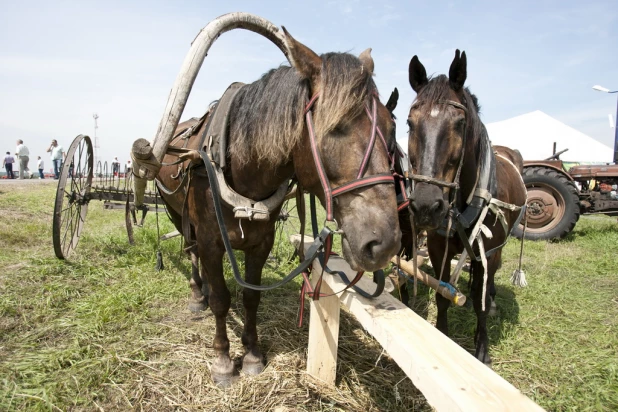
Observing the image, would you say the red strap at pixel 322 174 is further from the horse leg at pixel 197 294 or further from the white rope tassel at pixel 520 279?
the white rope tassel at pixel 520 279

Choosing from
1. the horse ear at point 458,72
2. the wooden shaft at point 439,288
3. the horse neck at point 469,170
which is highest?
the horse ear at point 458,72

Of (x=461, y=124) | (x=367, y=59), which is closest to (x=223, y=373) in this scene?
(x=367, y=59)

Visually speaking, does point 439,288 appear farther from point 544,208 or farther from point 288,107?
point 544,208

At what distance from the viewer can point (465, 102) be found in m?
2.50

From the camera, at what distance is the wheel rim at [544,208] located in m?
7.12

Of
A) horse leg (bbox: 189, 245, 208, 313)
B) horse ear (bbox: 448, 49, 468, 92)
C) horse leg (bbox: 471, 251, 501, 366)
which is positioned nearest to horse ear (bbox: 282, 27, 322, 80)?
horse ear (bbox: 448, 49, 468, 92)

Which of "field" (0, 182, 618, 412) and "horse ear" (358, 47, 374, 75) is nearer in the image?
"horse ear" (358, 47, 374, 75)

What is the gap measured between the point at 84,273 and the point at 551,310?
207 inches

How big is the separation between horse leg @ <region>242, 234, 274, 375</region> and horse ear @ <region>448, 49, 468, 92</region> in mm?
1729

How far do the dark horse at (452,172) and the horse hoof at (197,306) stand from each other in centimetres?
231

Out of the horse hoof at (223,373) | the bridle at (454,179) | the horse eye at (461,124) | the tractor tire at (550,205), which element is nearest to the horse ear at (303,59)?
the bridle at (454,179)

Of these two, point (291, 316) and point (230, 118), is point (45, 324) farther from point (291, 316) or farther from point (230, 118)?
point (230, 118)

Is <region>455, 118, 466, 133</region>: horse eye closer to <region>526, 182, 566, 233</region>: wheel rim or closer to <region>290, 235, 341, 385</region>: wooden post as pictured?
<region>290, 235, 341, 385</region>: wooden post

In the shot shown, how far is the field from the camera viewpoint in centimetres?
222
